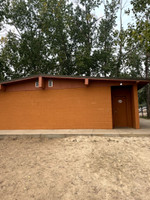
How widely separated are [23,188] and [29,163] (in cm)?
110

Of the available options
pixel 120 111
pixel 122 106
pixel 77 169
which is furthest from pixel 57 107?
pixel 77 169

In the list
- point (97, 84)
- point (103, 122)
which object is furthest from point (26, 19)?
point (103, 122)

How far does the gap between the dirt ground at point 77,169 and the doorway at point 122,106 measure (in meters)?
3.20

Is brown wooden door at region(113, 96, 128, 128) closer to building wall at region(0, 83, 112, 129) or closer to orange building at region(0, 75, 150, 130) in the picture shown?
orange building at region(0, 75, 150, 130)

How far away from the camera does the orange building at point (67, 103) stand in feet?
25.2

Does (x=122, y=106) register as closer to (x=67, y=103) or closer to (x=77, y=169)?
(x=67, y=103)

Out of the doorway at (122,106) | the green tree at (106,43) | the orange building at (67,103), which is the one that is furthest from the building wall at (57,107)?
the green tree at (106,43)

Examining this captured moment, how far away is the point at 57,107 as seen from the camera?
824 cm

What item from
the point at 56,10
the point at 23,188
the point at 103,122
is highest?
the point at 56,10

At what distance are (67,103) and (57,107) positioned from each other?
27.1 inches

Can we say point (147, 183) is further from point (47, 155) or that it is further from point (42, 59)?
point (42, 59)

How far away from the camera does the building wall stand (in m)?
7.73

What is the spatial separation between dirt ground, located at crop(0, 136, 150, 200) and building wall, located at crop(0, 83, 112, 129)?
7.42 ft

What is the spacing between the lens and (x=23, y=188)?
2.87 meters
